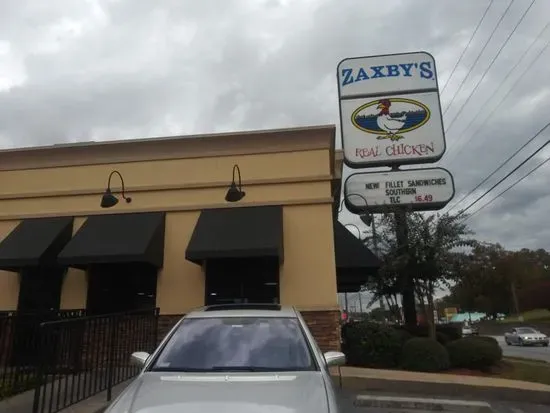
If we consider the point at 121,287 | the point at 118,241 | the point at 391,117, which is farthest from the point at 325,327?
the point at 391,117

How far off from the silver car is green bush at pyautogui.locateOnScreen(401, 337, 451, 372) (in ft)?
22.0

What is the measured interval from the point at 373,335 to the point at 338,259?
1.93 m

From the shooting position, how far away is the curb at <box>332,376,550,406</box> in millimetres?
8727

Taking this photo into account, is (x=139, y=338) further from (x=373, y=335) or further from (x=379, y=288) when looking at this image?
(x=379, y=288)

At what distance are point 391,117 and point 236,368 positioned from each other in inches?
548

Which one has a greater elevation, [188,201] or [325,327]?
[188,201]

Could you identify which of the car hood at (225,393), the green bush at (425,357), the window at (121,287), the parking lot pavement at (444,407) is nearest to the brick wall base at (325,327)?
the window at (121,287)

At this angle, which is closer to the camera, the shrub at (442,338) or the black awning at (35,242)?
the black awning at (35,242)

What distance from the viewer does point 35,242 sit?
11.7 m

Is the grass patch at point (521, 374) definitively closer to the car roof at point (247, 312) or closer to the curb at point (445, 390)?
the curb at point (445, 390)

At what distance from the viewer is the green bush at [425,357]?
10.9 metres

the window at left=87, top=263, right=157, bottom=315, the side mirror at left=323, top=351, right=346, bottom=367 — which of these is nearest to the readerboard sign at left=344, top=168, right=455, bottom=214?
the window at left=87, top=263, right=157, bottom=315

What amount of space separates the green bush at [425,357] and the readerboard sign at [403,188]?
18.0 ft

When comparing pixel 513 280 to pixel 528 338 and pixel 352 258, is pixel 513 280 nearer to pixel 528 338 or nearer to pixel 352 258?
pixel 528 338
